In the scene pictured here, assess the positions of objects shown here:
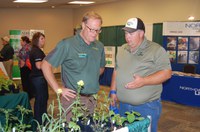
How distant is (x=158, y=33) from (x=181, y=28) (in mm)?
800

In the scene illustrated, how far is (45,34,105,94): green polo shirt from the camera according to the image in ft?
6.41

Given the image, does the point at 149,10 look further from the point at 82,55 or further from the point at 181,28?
the point at 82,55

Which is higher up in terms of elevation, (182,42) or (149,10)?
(149,10)

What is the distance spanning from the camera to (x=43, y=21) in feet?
34.3

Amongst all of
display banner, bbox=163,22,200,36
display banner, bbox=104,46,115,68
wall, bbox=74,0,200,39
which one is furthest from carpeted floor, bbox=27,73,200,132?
display banner, bbox=104,46,115,68

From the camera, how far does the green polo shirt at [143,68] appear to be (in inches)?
77.8

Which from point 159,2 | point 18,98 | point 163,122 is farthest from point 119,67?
point 159,2

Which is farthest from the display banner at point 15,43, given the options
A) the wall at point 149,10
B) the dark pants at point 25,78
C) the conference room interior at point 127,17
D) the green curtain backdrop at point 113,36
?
the dark pants at point 25,78

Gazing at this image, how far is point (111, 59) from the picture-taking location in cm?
810

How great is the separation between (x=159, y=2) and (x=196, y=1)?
A: 112 centimetres

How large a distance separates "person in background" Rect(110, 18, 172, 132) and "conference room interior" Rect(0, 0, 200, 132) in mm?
2011

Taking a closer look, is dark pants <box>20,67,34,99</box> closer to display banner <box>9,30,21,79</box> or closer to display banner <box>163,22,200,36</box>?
→ display banner <box>163,22,200,36</box>

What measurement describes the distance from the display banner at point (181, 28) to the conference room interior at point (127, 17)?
271 millimetres

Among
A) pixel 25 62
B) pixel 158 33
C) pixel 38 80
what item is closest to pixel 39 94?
pixel 38 80
